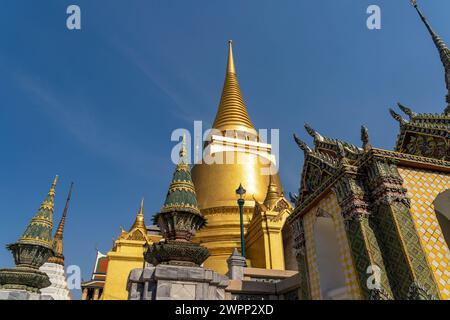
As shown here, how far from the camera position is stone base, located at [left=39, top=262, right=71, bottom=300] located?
17.1m

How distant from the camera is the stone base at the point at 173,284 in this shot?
6199 mm

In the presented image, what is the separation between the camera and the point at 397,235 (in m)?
6.41

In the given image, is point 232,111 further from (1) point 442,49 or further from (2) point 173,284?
(2) point 173,284

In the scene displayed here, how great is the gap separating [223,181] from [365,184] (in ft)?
58.9

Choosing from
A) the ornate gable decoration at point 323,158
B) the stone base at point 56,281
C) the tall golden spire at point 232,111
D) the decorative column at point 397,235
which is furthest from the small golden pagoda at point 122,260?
the decorative column at point 397,235

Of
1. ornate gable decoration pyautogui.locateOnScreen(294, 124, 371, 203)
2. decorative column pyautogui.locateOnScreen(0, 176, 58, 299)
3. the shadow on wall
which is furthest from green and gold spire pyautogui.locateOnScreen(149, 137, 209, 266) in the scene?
the shadow on wall

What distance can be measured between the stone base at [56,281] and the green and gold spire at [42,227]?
27.2 ft

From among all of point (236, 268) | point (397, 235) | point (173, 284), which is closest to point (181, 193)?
point (173, 284)

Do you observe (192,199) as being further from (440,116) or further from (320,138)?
(440,116)

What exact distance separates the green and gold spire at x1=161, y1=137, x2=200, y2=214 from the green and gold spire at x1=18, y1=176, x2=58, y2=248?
4855 mm

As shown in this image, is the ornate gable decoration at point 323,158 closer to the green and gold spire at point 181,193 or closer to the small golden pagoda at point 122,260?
the green and gold spire at point 181,193

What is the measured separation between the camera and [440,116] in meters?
9.55

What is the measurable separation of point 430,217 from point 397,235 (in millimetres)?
1239
